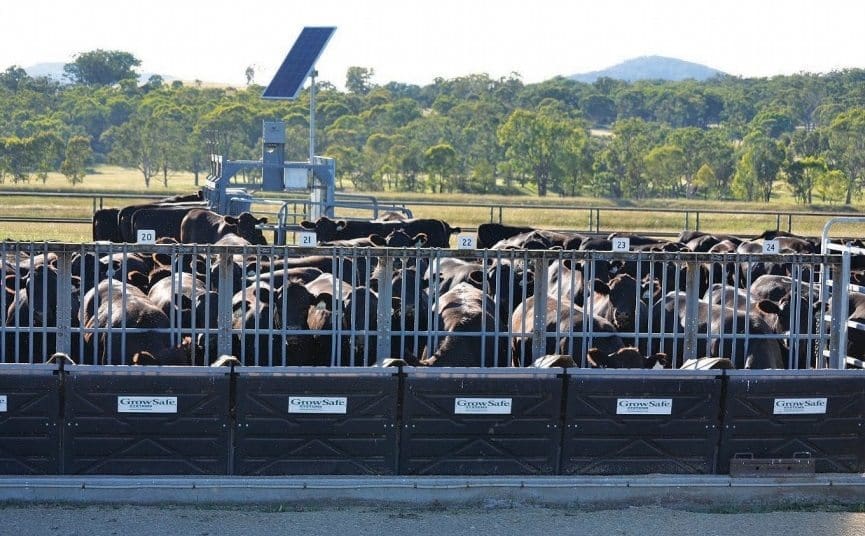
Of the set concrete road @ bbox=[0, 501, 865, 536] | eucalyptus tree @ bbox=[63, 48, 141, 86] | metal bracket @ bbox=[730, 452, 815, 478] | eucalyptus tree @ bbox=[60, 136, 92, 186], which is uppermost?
eucalyptus tree @ bbox=[63, 48, 141, 86]

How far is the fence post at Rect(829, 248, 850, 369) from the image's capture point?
1026 centimetres

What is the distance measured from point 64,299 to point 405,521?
3.02m

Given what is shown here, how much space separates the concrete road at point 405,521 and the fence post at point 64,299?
54.1 inches

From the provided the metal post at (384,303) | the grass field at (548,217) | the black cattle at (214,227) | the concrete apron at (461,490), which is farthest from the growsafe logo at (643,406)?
the grass field at (548,217)

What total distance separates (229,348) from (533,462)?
2.37 meters

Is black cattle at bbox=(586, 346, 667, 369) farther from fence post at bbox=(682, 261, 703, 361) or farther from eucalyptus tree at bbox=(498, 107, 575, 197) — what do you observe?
eucalyptus tree at bbox=(498, 107, 575, 197)

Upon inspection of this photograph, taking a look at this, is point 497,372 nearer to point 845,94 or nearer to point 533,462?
point 533,462

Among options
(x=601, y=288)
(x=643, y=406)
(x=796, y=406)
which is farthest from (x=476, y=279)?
(x=796, y=406)

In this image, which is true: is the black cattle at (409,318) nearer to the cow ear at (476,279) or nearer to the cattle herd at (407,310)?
the cattle herd at (407,310)

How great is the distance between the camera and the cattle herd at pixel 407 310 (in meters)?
9.79

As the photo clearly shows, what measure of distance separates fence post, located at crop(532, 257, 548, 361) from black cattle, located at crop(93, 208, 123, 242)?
714 inches

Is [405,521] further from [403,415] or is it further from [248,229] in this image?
[248,229]

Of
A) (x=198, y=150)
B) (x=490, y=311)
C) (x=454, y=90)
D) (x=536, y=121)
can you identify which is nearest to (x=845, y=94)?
(x=454, y=90)

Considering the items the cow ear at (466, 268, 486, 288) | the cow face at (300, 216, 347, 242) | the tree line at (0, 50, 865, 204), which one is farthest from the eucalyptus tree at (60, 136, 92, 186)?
the cow ear at (466, 268, 486, 288)
